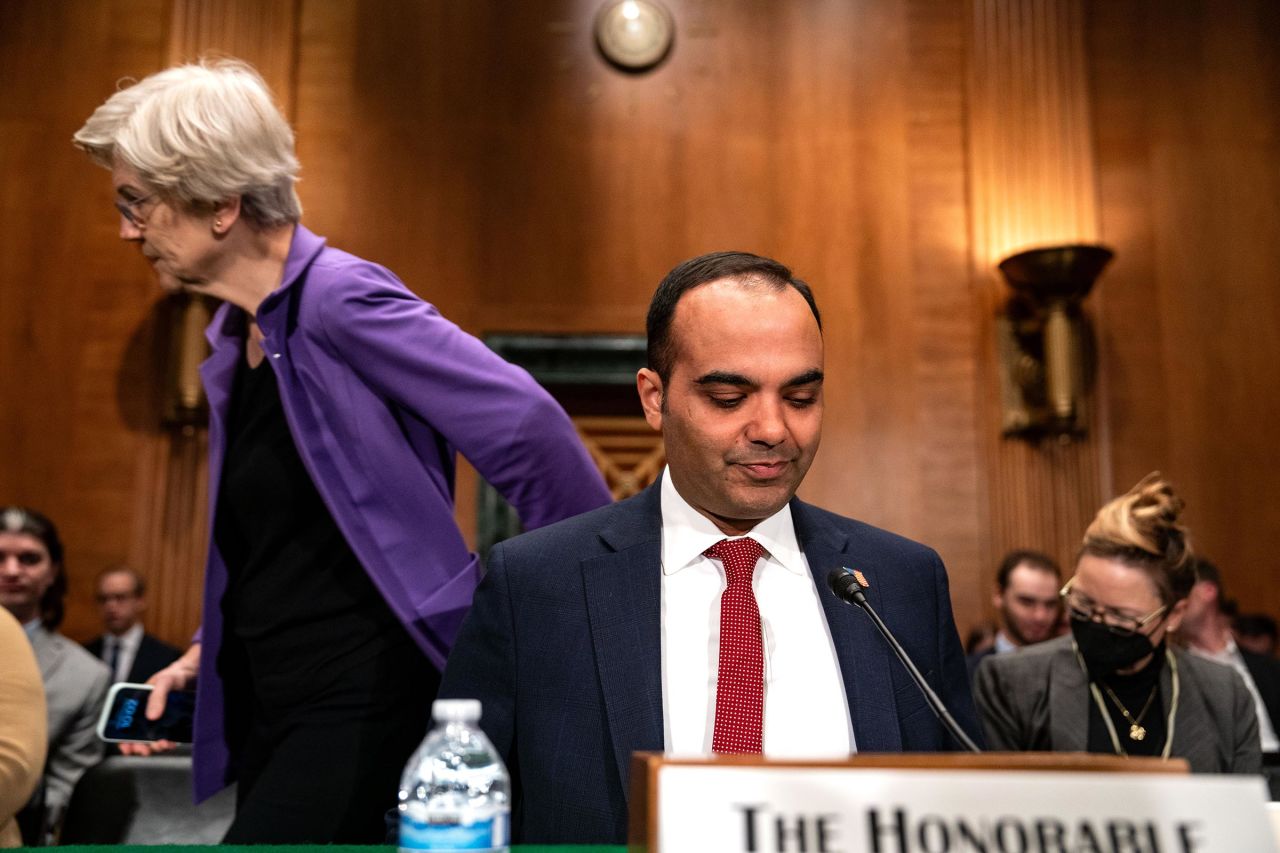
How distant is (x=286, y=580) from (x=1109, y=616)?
2.10 metres

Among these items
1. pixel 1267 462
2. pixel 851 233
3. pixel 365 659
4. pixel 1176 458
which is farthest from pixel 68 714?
pixel 1267 462

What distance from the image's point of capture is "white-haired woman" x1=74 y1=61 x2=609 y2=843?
209cm

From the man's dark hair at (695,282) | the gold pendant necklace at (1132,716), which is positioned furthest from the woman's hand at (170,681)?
the gold pendant necklace at (1132,716)

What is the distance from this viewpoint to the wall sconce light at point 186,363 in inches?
228

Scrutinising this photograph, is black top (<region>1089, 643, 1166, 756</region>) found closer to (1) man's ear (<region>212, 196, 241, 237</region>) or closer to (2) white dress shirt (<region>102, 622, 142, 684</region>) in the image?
(1) man's ear (<region>212, 196, 241, 237</region>)

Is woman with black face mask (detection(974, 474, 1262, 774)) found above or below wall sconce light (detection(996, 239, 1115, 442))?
below

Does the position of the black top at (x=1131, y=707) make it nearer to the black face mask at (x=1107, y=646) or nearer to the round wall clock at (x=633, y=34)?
the black face mask at (x=1107, y=646)

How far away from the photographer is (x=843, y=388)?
240 inches

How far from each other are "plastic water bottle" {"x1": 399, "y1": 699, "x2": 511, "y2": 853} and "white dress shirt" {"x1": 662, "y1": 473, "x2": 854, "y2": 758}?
0.99 feet

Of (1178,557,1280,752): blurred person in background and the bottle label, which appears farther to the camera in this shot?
(1178,557,1280,752): blurred person in background

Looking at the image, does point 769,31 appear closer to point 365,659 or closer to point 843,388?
point 843,388

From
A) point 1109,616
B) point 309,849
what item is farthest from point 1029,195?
point 309,849

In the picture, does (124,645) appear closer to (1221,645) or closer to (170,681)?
(170,681)

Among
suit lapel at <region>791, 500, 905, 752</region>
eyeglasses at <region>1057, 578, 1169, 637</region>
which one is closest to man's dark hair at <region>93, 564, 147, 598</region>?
eyeglasses at <region>1057, 578, 1169, 637</region>
